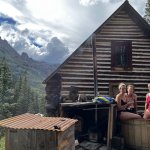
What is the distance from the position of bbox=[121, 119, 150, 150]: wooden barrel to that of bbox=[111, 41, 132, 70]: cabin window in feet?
26.5

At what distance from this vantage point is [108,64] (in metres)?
20.0

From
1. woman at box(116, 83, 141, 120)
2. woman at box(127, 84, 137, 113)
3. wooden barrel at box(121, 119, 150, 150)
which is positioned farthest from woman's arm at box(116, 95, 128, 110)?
wooden barrel at box(121, 119, 150, 150)

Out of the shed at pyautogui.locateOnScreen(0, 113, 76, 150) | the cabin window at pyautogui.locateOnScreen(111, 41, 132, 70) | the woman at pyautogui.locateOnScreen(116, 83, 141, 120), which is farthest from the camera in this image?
the cabin window at pyautogui.locateOnScreen(111, 41, 132, 70)

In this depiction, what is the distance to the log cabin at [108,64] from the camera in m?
19.8

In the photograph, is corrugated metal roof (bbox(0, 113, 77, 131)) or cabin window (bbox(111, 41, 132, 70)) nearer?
corrugated metal roof (bbox(0, 113, 77, 131))

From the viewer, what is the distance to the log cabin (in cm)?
1984

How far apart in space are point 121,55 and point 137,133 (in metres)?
8.97

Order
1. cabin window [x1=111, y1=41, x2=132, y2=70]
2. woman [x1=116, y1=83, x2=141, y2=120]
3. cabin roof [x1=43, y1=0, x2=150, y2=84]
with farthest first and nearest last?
1. cabin window [x1=111, y1=41, x2=132, y2=70]
2. cabin roof [x1=43, y1=0, x2=150, y2=84]
3. woman [x1=116, y1=83, x2=141, y2=120]

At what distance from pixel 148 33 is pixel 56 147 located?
41.6 feet

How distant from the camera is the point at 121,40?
20266mm

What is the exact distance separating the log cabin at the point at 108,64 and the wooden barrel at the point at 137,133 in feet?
24.9

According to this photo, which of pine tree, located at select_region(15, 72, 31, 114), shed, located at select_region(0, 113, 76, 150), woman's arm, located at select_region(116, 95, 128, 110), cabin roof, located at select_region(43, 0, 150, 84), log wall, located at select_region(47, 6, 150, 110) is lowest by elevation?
pine tree, located at select_region(15, 72, 31, 114)

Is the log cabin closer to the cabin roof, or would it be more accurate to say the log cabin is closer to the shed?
the cabin roof

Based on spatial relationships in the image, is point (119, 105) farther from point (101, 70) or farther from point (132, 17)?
point (132, 17)
